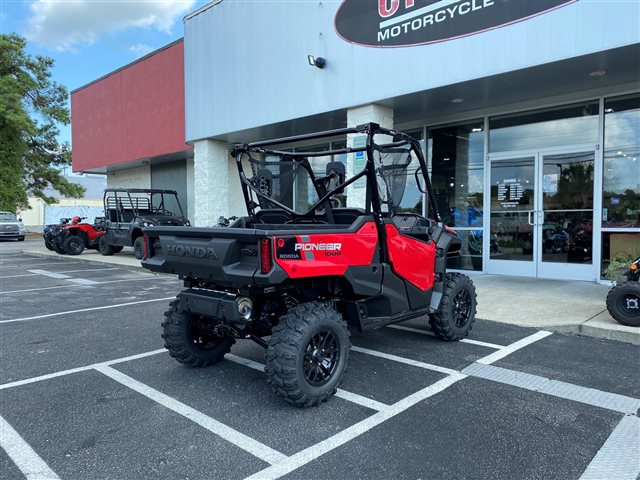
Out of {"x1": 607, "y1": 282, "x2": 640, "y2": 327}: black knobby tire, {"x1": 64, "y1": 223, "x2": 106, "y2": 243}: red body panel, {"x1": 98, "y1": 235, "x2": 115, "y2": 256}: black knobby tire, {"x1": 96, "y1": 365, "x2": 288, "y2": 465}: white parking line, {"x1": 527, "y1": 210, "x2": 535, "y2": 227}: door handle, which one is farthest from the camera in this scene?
{"x1": 64, "y1": 223, "x2": 106, "y2": 243}: red body panel

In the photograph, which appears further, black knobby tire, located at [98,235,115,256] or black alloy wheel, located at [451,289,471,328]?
black knobby tire, located at [98,235,115,256]

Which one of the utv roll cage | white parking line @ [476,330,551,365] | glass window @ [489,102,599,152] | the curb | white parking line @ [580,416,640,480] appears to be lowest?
white parking line @ [580,416,640,480]

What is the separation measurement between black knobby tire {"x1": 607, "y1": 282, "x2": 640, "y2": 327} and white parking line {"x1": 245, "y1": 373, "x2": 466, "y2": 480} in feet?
8.35

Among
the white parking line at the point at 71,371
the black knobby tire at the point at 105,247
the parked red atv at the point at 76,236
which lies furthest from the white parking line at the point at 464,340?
the parked red atv at the point at 76,236

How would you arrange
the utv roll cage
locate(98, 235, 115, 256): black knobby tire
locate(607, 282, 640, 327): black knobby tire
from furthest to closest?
locate(98, 235, 115, 256): black knobby tire → the utv roll cage → locate(607, 282, 640, 327): black knobby tire

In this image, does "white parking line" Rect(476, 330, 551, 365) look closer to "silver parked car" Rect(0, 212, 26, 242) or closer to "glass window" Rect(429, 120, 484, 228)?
"glass window" Rect(429, 120, 484, 228)

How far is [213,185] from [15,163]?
841 inches

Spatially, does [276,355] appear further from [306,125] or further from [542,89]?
[306,125]

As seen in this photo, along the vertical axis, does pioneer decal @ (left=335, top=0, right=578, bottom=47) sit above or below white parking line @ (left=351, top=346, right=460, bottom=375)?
above

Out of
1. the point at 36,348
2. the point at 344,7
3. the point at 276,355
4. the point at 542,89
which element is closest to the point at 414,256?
the point at 276,355

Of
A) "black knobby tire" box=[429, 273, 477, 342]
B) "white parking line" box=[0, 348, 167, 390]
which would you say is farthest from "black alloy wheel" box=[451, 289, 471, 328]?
"white parking line" box=[0, 348, 167, 390]

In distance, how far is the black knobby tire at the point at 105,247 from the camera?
15402 mm

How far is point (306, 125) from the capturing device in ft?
→ 37.6

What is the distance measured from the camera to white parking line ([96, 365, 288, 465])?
2.83 meters
